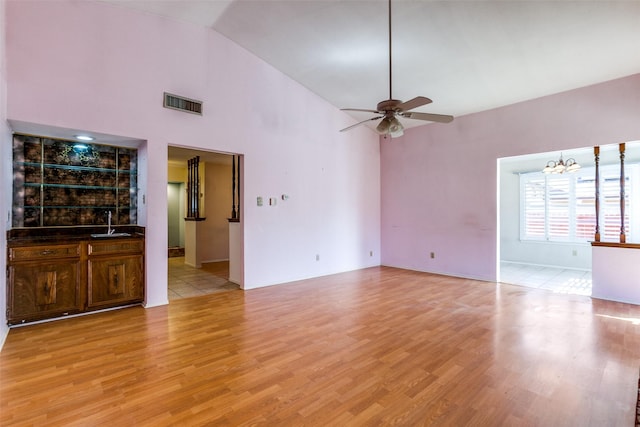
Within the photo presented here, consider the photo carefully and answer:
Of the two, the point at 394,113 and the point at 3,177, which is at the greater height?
the point at 394,113

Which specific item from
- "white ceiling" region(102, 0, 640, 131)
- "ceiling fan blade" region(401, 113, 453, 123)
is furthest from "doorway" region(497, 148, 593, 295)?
"ceiling fan blade" region(401, 113, 453, 123)

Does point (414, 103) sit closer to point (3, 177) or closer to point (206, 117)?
point (206, 117)

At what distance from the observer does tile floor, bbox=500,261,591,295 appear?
504 centimetres

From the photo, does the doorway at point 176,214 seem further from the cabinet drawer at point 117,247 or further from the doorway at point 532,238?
the doorway at point 532,238

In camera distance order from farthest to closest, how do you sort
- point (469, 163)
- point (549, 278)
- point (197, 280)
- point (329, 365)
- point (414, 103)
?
point (549, 278), point (469, 163), point (197, 280), point (414, 103), point (329, 365)

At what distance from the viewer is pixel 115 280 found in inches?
150

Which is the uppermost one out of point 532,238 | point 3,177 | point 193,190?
point 193,190

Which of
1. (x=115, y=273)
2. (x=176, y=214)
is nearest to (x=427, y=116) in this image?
(x=115, y=273)

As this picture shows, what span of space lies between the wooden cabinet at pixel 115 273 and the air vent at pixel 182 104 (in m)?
1.87

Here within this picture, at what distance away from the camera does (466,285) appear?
522 centimetres

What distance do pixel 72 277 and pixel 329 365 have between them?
3193mm

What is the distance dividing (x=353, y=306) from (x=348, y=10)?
3701mm

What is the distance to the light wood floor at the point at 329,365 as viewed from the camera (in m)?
1.88

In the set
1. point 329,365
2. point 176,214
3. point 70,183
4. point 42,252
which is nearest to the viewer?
point 329,365
